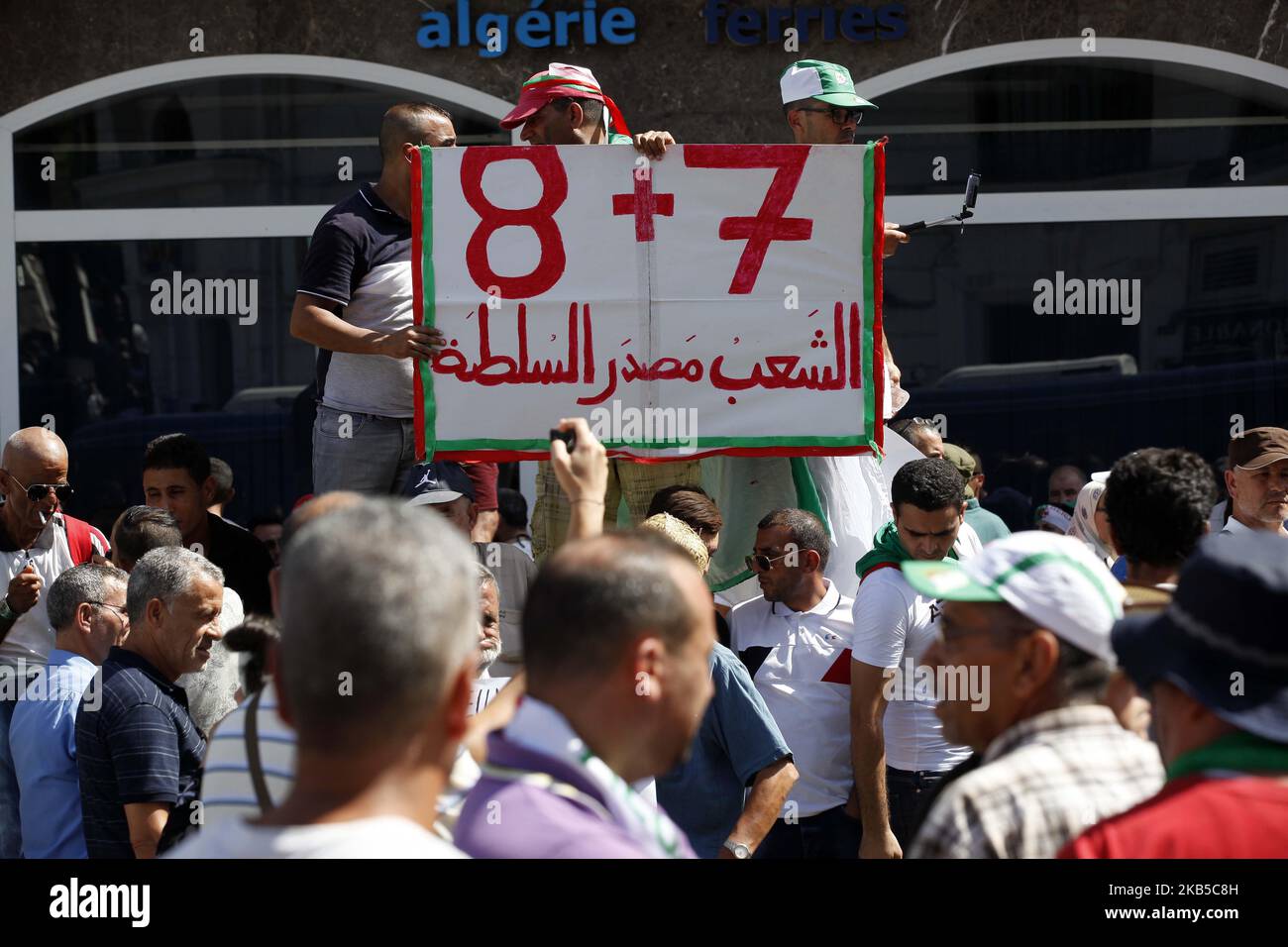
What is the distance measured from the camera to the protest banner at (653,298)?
16.0 ft

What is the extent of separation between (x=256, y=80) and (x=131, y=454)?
2.19m

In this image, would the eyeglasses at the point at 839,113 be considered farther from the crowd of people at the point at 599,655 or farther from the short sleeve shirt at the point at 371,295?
the short sleeve shirt at the point at 371,295

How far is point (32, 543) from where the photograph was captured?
18.4 feet

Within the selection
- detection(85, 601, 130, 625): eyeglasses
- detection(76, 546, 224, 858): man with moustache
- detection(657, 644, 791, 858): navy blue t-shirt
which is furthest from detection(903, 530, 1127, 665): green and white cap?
detection(85, 601, 130, 625): eyeglasses

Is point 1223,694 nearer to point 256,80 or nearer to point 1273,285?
point 1273,285

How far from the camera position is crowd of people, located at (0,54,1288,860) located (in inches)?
78.7

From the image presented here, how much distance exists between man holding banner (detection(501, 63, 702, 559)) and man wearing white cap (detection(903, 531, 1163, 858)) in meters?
2.52

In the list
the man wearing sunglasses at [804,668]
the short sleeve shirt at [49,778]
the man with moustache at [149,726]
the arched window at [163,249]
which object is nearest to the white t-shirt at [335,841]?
the man with moustache at [149,726]

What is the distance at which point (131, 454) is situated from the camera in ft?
29.1

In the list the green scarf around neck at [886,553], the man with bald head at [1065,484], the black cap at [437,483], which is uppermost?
the black cap at [437,483]

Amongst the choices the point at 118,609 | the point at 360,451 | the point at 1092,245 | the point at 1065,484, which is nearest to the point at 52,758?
the point at 118,609

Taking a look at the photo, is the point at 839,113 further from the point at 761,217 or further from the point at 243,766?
the point at 243,766

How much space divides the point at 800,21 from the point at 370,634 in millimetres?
7091
